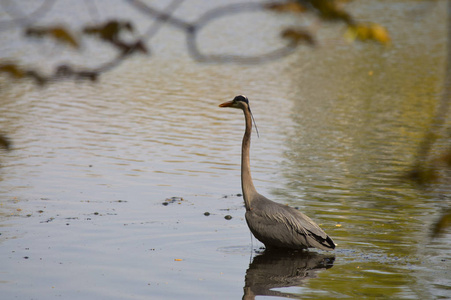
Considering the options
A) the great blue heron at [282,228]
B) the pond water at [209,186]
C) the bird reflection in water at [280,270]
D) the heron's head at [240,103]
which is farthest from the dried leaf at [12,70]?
the heron's head at [240,103]

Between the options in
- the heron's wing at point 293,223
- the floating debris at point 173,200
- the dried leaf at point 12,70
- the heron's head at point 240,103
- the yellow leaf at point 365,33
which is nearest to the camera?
the yellow leaf at point 365,33

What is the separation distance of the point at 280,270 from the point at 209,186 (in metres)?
3.52

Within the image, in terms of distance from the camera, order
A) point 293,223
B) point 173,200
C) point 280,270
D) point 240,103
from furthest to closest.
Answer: point 173,200 → point 240,103 → point 293,223 → point 280,270

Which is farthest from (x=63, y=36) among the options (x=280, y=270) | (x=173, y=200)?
(x=173, y=200)

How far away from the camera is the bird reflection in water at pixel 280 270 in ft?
23.9

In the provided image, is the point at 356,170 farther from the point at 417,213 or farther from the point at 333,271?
the point at 333,271

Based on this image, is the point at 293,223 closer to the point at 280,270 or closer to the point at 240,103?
the point at 280,270

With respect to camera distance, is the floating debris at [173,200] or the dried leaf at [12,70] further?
the floating debris at [173,200]

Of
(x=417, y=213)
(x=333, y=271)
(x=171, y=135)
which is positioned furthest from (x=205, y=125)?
(x=333, y=271)

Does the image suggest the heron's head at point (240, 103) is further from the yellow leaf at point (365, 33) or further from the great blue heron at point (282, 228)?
the yellow leaf at point (365, 33)

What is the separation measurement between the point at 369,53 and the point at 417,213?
1971cm

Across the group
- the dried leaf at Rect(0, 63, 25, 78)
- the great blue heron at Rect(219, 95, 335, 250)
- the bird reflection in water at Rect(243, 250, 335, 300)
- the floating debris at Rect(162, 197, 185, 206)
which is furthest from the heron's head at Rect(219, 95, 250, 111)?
the dried leaf at Rect(0, 63, 25, 78)

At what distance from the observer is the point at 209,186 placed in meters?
11.2

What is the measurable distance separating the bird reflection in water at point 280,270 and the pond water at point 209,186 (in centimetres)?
2
